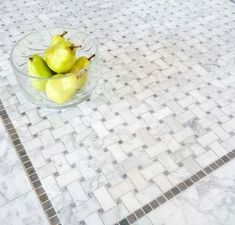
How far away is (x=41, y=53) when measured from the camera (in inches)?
36.2

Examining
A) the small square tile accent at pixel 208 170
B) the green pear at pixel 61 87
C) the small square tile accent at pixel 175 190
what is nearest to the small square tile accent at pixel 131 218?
the small square tile accent at pixel 175 190

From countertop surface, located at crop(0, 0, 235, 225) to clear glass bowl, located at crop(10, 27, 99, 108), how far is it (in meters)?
0.03

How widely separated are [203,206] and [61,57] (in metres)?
0.48

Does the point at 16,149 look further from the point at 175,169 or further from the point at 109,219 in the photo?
the point at 175,169

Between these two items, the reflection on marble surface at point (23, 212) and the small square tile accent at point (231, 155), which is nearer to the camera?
the reflection on marble surface at point (23, 212)

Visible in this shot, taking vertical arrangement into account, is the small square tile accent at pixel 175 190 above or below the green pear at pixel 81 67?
below

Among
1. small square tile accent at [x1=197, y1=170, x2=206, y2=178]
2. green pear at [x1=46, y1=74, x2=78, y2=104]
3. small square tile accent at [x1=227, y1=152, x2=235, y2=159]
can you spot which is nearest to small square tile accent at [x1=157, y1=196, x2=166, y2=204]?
small square tile accent at [x1=197, y1=170, x2=206, y2=178]

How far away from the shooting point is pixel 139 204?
0.64m

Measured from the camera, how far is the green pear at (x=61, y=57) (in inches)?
27.9

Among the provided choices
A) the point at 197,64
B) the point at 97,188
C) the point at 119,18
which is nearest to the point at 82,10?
the point at 119,18

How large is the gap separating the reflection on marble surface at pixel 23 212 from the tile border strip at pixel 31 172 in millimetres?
11

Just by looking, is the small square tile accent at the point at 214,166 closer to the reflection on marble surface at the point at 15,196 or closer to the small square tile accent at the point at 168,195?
the small square tile accent at the point at 168,195

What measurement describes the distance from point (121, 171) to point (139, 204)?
0.09m

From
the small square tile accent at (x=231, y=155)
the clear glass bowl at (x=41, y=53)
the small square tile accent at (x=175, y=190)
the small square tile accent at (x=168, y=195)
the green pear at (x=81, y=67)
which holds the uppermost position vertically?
the green pear at (x=81, y=67)
